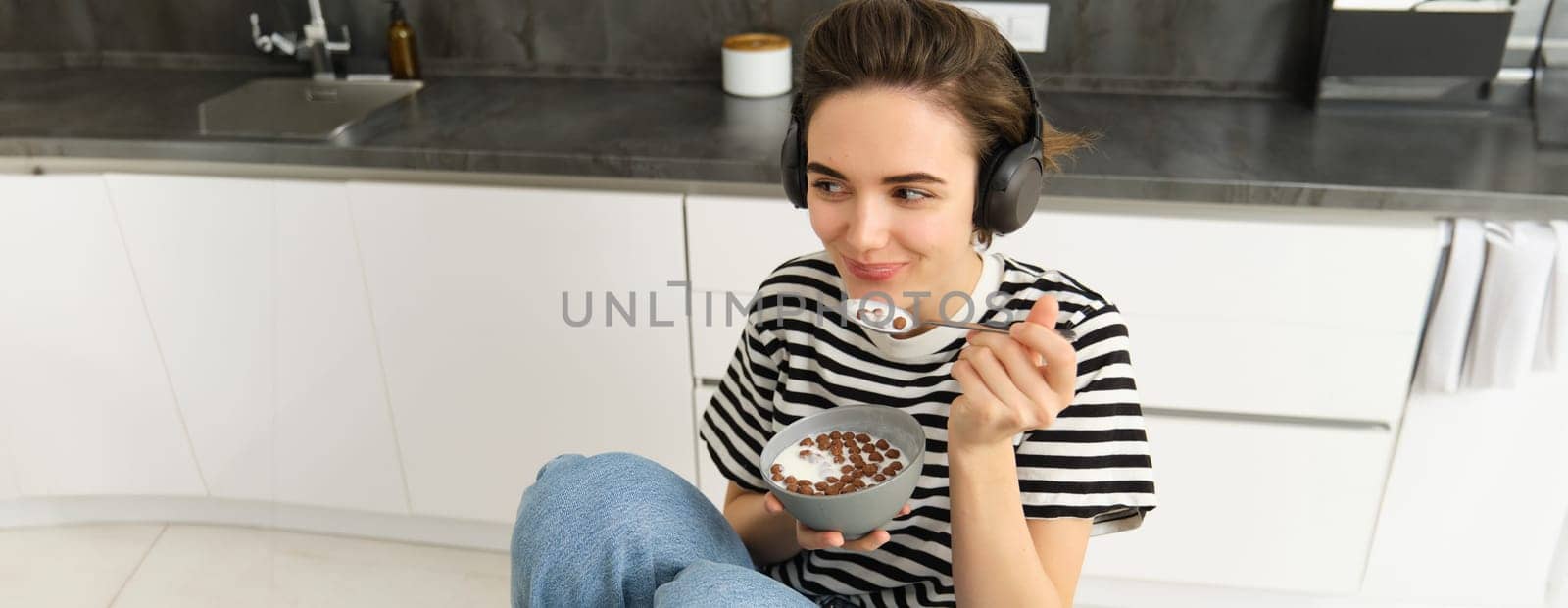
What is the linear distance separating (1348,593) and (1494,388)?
431 mm

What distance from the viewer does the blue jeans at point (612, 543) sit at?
3.22ft

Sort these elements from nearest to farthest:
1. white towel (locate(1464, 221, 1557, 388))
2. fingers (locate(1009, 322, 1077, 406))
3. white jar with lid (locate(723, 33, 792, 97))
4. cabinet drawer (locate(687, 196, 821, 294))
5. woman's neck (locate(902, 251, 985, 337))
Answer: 1. fingers (locate(1009, 322, 1077, 406))
2. woman's neck (locate(902, 251, 985, 337))
3. white towel (locate(1464, 221, 1557, 388))
4. cabinet drawer (locate(687, 196, 821, 294))
5. white jar with lid (locate(723, 33, 792, 97))

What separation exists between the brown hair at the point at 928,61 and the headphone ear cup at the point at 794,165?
0.18 ft

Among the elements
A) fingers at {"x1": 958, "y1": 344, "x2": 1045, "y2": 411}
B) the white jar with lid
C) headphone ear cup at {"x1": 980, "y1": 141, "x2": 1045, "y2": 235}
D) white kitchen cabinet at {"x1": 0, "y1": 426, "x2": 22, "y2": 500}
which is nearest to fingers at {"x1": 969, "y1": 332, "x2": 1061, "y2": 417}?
fingers at {"x1": 958, "y1": 344, "x2": 1045, "y2": 411}

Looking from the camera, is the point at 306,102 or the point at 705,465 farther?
the point at 306,102

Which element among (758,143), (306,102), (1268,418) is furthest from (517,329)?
(1268,418)

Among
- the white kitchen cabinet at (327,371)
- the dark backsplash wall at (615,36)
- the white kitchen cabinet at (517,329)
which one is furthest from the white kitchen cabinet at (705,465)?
the dark backsplash wall at (615,36)

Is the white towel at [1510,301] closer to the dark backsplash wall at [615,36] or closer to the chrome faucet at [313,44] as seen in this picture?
the dark backsplash wall at [615,36]

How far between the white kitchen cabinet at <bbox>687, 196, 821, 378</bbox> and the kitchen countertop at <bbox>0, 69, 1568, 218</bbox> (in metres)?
0.05

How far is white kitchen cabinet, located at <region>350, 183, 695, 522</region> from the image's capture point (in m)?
1.69

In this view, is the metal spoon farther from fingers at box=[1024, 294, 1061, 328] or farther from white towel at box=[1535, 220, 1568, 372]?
white towel at box=[1535, 220, 1568, 372]

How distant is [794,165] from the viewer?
3.44ft

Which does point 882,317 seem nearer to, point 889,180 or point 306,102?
point 889,180

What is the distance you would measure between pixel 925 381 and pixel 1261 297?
761mm
